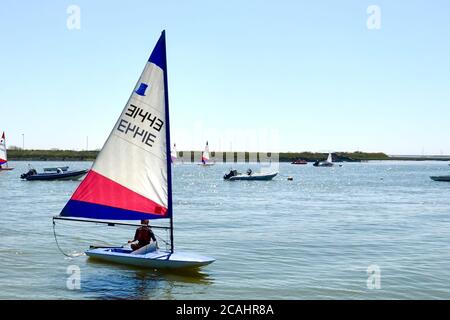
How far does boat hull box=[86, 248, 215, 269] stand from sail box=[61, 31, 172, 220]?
1711mm

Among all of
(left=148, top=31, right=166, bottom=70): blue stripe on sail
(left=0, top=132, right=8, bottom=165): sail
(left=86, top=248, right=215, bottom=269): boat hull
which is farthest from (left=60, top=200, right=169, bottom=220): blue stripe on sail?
(left=0, top=132, right=8, bottom=165): sail

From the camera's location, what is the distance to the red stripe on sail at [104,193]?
23.6m

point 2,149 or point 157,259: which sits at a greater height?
point 2,149

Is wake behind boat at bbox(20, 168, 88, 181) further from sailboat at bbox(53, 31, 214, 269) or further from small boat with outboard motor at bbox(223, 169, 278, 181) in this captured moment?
sailboat at bbox(53, 31, 214, 269)

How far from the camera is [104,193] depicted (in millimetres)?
23859

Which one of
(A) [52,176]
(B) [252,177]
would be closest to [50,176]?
(A) [52,176]

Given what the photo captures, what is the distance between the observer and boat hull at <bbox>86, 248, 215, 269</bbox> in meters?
23.1

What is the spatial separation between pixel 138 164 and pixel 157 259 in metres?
4.07

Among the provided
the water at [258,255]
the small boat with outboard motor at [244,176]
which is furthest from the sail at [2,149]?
the water at [258,255]

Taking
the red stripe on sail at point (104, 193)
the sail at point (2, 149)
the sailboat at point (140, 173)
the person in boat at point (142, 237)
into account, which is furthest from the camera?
the sail at point (2, 149)

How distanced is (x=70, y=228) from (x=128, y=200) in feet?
59.2

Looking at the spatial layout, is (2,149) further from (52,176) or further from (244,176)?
(244,176)

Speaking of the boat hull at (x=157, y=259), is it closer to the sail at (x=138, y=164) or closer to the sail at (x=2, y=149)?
the sail at (x=138, y=164)

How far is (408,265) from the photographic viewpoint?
2748cm
